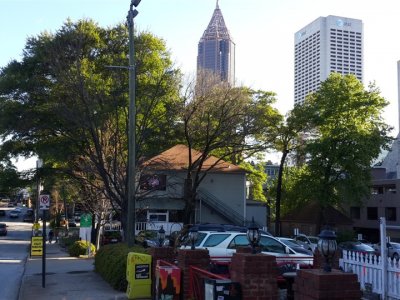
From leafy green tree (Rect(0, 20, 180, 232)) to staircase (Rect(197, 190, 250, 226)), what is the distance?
14.9 m

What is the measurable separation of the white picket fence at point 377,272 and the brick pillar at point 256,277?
6.44 meters

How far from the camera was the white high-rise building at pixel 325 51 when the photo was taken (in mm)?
104562

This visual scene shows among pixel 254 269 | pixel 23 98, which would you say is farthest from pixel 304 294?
pixel 23 98

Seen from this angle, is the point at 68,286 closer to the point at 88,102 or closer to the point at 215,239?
the point at 215,239

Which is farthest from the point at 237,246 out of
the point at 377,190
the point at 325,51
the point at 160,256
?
the point at 325,51

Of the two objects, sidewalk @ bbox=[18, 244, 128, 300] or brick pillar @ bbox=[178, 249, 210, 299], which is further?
sidewalk @ bbox=[18, 244, 128, 300]

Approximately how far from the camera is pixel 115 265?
49.4 ft

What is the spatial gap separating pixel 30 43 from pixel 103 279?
63.4ft

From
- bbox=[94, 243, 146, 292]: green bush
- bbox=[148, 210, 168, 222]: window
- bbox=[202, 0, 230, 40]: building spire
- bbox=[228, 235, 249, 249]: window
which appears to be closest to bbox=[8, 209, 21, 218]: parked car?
bbox=[202, 0, 230, 40]: building spire

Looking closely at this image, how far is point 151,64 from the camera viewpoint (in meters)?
26.5

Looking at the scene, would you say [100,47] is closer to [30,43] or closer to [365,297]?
[30,43]

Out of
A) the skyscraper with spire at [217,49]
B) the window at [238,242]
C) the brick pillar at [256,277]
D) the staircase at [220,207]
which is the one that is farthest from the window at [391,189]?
the brick pillar at [256,277]

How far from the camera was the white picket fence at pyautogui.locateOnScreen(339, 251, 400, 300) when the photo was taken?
12961 mm

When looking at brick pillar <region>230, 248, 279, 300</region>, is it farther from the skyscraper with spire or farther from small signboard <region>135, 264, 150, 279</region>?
the skyscraper with spire
